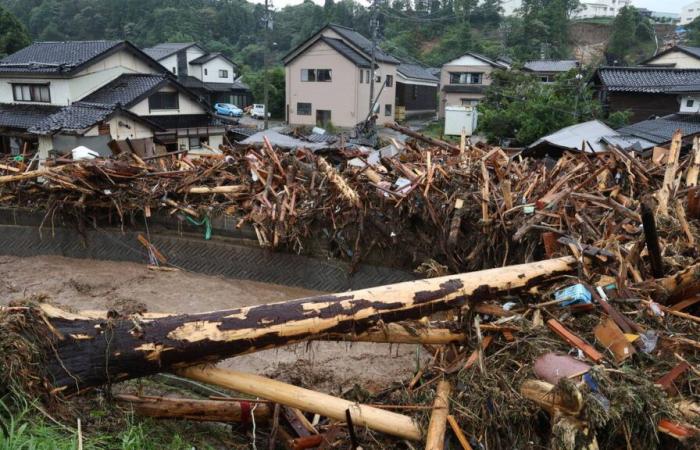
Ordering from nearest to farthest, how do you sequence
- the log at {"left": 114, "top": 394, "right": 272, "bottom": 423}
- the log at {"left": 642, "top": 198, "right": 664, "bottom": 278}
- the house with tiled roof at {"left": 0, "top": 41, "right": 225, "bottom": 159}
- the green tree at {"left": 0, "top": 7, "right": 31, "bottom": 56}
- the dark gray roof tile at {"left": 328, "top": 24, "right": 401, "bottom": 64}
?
the log at {"left": 114, "top": 394, "right": 272, "bottom": 423} < the log at {"left": 642, "top": 198, "right": 664, "bottom": 278} < the house with tiled roof at {"left": 0, "top": 41, "right": 225, "bottom": 159} < the green tree at {"left": 0, "top": 7, "right": 31, "bottom": 56} < the dark gray roof tile at {"left": 328, "top": 24, "right": 401, "bottom": 64}

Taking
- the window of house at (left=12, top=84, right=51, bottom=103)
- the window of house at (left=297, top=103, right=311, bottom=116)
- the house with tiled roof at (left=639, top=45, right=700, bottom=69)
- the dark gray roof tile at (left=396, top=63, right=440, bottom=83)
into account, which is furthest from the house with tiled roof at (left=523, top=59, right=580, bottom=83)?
the window of house at (left=12, top=84, right=51, bottom=103)

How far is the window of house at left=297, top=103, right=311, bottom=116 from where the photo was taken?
33688 millimetres

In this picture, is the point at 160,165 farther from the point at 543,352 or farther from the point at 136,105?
the point at 136,105

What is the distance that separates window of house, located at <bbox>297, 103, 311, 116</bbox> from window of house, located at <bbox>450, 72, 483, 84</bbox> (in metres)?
11.7

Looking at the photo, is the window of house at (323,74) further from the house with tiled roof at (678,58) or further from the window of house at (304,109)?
the house with tiled roof at (678,58)

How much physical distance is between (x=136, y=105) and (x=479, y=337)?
20.7m

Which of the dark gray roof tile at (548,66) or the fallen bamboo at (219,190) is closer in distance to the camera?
the fallen bamboo at (219,190)

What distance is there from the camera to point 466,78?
37.5 metres

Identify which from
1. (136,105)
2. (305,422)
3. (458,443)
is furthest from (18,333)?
(136,105)

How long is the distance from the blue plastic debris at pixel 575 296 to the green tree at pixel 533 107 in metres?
19.8

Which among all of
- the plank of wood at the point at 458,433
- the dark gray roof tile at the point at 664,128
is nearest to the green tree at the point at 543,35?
the dark gray roof tile at the point at 664,128

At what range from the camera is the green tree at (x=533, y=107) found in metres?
22.2

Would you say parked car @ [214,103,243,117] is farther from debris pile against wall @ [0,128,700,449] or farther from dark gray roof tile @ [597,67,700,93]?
debris pile against wall @ [0,128,700,449]

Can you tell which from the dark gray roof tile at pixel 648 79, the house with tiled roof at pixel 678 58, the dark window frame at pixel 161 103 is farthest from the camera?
the house with tiled roof at pixel 678 58
